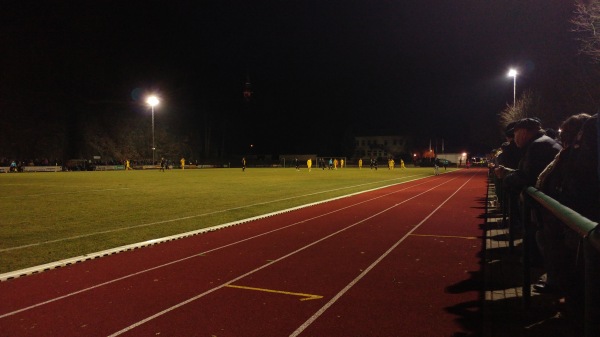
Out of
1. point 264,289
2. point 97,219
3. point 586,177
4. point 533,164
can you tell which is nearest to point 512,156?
point 533,164

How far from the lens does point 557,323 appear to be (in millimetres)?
4375

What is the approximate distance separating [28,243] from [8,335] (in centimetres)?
539

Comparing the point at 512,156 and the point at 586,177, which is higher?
the point at 512,156

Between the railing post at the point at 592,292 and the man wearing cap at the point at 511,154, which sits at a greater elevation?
the man wearing cap at the point at 511,154

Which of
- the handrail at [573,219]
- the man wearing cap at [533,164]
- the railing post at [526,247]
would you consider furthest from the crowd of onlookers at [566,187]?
the handrail at [573,219]

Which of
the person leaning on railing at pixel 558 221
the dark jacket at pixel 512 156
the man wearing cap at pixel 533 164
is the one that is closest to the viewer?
the person leaning on railing at pixel 558 221

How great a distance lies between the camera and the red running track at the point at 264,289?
4.54 meters

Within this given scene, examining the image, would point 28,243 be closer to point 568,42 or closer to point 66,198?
point 66,198

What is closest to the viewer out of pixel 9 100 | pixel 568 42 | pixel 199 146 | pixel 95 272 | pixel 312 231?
pixel 95 272

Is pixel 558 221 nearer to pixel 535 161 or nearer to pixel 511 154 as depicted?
pixel 535 161

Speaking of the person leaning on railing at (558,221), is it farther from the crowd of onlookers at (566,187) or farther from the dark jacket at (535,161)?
the dark jacket at (535,161)

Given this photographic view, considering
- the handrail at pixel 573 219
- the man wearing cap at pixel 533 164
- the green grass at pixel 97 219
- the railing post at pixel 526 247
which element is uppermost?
the man wearing cap at pixel 533 164

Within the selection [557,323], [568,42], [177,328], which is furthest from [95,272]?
[568,42]

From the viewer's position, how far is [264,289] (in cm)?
575
